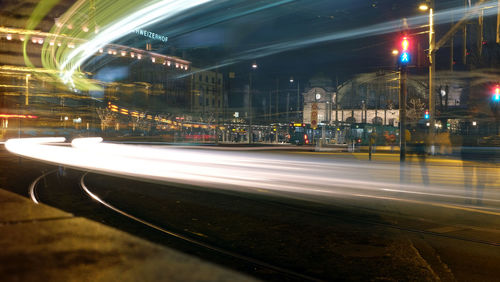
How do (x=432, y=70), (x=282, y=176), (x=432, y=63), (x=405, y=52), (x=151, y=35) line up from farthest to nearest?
(x=151, y=35), (x=432, y=70), (x=432, y=63), (x=405, y=52), (x=282, y=176)

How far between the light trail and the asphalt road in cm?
6

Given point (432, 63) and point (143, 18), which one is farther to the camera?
point (143, 18)

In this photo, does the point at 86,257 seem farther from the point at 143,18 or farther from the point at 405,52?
the point at 143,18

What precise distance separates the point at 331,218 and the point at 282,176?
6.36 meters

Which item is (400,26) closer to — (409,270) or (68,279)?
(409,270)

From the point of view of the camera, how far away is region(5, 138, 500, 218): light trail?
11996 millimetres

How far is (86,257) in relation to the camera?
18.8ft

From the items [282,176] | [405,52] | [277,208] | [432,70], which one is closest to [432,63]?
Result: [432,70]

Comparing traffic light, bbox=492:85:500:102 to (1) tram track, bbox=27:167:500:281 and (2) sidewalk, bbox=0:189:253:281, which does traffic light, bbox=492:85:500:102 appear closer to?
(1) tram track, bbox=27:167:500:281

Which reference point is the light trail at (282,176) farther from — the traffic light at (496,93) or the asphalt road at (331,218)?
the traffic light at (496,93)

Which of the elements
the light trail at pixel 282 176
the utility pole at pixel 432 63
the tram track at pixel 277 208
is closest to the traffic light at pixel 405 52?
the utility pole at pixel 432 63

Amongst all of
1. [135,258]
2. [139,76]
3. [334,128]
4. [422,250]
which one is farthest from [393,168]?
[139,76]

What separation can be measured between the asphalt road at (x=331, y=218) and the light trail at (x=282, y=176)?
6 centimetres

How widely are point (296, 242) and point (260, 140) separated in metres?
51.5
